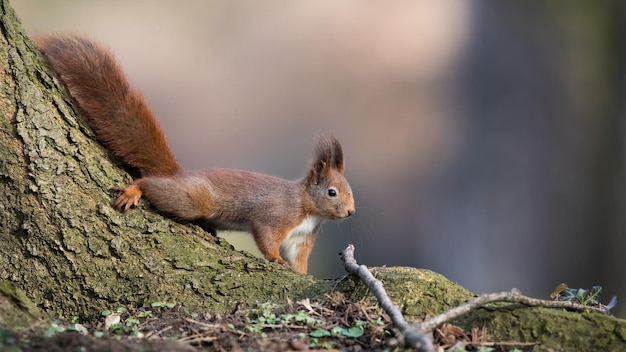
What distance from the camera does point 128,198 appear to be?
2064mm

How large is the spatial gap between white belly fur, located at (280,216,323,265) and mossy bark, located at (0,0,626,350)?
718mm

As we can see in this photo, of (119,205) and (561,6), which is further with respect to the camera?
(561,6)

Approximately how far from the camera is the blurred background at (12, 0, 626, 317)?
4.73m

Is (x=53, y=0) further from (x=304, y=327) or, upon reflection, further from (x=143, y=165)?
(x=304, y=327)

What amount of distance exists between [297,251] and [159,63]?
2359 mm

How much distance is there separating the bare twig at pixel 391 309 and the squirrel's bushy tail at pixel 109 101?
2.36 ft

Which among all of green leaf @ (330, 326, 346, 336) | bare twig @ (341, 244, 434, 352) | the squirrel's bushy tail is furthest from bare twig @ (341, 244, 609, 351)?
the squirrel's bushy tail

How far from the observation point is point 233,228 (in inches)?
103

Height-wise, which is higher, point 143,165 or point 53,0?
point 53,0

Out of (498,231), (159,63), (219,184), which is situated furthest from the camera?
(498,231)

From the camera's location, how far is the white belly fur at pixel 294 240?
275 centimetres

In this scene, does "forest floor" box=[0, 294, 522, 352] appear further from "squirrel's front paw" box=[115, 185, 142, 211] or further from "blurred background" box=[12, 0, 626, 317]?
"blurred background" box=[12, 0, 626, 317]

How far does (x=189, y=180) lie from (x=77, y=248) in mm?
571

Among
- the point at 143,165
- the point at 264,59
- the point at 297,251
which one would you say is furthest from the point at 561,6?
the point at 143,165
